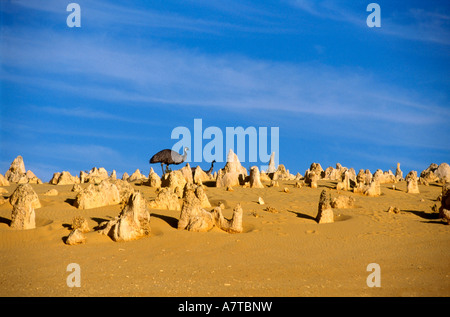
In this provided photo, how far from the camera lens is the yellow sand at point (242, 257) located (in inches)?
343

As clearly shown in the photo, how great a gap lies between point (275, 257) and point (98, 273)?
12.6 ft

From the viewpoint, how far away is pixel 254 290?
850 cm

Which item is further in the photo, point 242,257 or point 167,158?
point 167,158

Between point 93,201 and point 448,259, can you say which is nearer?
point 448,259

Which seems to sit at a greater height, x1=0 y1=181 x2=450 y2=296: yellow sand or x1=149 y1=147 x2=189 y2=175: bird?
x1=149 y1=147 x2=189 y2=175: bird

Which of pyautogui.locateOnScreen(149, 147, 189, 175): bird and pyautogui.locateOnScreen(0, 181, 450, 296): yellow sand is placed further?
pyautogui.locateOnScreen(149, 147, 189, 175): bird

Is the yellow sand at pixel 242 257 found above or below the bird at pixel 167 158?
below

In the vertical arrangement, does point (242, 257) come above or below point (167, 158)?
below

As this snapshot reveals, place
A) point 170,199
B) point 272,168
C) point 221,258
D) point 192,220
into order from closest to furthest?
point 221,258 < point 192,220 < point 170,199 < point 272,168

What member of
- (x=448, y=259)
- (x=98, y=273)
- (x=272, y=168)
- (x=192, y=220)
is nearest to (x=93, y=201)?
(x=192, y=220)

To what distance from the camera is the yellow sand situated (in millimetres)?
8719

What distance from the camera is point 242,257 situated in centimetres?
1095
